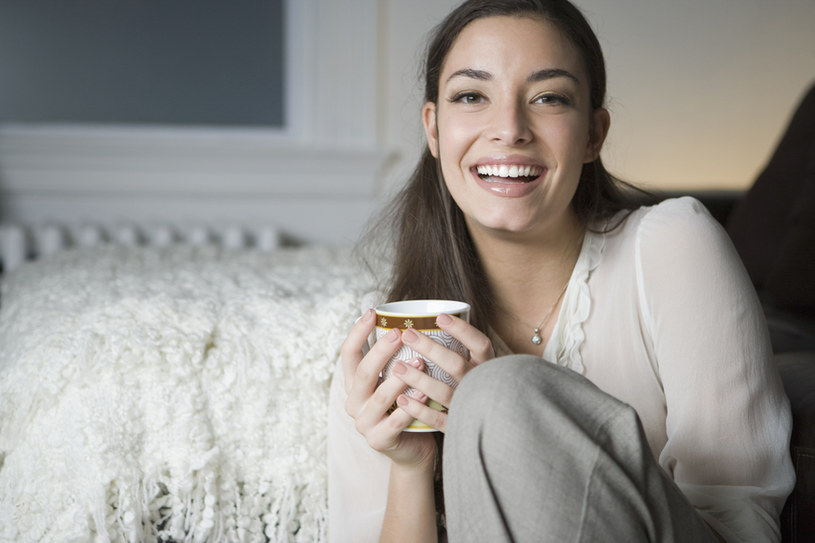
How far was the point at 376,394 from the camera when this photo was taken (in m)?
0.81

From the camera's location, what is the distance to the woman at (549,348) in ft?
2.22

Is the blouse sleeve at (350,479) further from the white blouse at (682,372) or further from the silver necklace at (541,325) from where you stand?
the silver necklace at (541,325)

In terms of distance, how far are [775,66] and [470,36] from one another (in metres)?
2.49

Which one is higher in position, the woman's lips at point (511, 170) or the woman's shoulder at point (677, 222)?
the woman's lips at point (511, 170)

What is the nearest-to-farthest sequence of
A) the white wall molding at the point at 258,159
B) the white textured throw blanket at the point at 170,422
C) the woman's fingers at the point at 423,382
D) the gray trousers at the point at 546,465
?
the gray trousers at the point at 546,465 < the woman's fingers at the point at 423,382 < the white textured throw blanket at the point at 170,422 < the white wall molding at the point at 258,159

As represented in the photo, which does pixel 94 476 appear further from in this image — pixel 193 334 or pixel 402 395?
pixel 402 395

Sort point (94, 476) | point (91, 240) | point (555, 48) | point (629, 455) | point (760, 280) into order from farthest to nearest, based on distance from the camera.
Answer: point (91, 240) → point (760, 280) → point (555, 48) → point (94, 476) → point (629, 455)

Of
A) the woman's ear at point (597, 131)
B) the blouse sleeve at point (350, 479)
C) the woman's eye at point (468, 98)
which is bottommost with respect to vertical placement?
the blouse sleeve at point (350, 479)

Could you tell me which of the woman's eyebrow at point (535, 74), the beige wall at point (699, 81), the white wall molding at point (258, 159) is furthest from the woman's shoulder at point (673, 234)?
the beige wall at point (699, 81)

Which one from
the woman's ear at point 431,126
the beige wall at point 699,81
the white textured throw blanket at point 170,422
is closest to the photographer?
the white textured throw blanket at point 170,422

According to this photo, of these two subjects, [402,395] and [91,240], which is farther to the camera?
[91,240]

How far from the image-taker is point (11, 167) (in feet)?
8.63

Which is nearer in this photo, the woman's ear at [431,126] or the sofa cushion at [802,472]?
the sofa cushion at [802,472]

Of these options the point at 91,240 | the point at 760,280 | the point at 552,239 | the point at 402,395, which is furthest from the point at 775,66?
the point at 402,395
